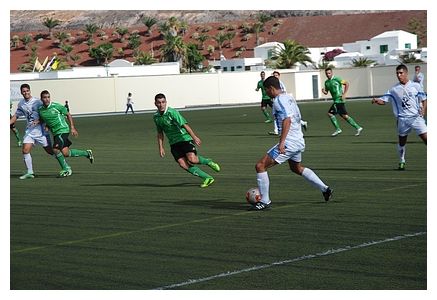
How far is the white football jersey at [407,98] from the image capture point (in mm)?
19141

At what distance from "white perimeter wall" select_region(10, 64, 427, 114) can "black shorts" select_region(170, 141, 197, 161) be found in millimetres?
49845

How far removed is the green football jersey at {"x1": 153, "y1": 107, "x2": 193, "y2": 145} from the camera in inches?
692

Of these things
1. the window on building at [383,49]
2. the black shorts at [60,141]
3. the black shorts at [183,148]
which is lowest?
the window on building at [383,49]

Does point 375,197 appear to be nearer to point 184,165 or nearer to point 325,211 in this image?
point 325,211

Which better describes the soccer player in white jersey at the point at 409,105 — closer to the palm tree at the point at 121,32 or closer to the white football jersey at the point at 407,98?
the white football jersey at the point at 407,98

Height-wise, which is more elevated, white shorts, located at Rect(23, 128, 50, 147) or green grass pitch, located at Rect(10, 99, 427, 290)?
white shorts, located at Rect(23, 128, 50, 147)

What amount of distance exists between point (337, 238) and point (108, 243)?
277cm

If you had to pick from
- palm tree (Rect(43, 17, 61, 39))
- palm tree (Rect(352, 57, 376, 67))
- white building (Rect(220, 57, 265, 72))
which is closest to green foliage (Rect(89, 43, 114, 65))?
palm tree (Rect(43, 17, 61, 39))

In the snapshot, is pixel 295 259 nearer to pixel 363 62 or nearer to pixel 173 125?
pixel 173 125

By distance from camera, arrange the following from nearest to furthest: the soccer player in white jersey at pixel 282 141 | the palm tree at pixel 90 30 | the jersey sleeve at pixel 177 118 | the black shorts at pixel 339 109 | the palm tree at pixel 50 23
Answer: the soccer player in white jersey at pixel 282 141 → the jersey sleeve at pixel 177 118 → the black shorts at pixel 339 109 → the palm tree at pixel 50 23 → the palm tree at pixel 90 30

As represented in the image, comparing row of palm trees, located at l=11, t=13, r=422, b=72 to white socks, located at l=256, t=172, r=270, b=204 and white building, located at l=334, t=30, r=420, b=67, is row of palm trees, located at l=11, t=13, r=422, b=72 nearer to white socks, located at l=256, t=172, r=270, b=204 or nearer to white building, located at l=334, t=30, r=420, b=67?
white building, located at l=334, t=30, r=420, b=67

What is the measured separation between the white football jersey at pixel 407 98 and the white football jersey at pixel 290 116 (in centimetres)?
521

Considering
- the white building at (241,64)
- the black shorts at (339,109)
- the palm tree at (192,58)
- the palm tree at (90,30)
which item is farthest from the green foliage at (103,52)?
the black shorts at (339,109)

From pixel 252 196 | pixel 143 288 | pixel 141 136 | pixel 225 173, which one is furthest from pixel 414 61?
pixel 143 288
